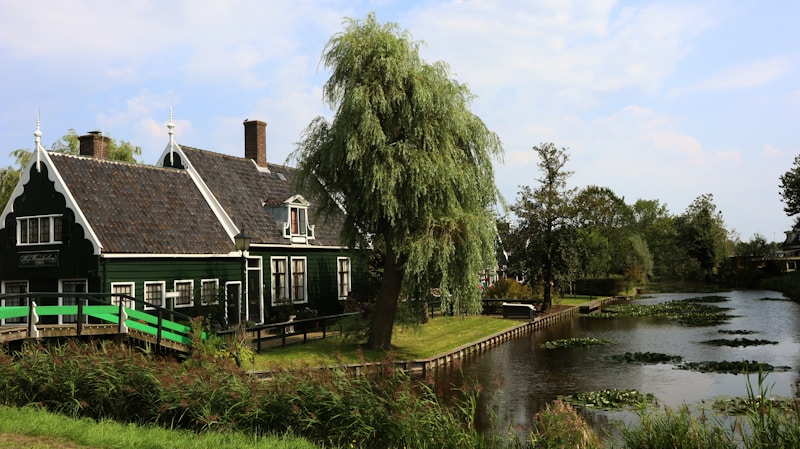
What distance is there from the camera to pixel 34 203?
24797 mm

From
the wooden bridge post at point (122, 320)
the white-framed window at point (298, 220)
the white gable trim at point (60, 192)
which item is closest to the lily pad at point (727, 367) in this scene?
the white-framed window at point (298, 220)

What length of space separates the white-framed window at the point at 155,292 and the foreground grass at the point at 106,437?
519 inches

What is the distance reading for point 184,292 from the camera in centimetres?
2539

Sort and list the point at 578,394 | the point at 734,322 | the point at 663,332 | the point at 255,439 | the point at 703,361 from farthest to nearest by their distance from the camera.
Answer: the point at 734,322, the point at 663,332, the point at 703,361, the point at 578,394, the point at 255,439

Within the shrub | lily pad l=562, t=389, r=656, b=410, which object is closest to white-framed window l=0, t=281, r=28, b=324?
lily pad l=562, t=389, r=656, b=410

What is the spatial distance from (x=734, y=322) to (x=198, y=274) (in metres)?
28.7

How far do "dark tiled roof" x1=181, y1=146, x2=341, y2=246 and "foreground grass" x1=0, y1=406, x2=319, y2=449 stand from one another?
56.6 ft

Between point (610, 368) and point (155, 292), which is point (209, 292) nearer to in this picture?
point (155, 292)

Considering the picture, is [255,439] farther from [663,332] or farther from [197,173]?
[663,332]

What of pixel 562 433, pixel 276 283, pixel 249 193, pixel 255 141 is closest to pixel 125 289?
pixel 276 283

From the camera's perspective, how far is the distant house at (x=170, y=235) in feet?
77.7

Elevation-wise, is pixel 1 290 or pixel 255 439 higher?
pixel 1 290

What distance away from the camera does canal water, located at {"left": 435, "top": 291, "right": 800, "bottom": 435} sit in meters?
16.9

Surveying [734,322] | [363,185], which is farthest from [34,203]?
[734,322]
